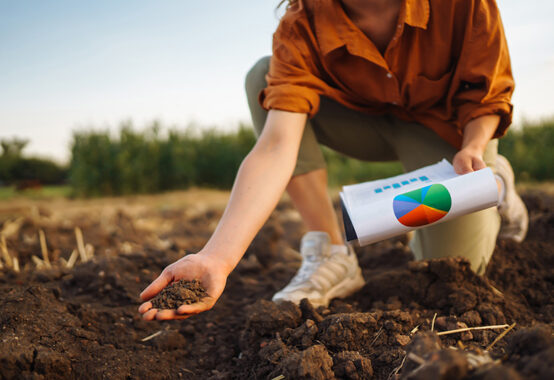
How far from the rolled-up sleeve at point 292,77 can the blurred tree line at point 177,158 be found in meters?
5.54

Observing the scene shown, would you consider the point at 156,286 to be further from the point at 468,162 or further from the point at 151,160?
the point at 151,160

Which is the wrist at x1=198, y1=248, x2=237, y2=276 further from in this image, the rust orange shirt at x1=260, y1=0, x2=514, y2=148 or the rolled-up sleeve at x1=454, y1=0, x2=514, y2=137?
the rolled-up sleeve at x1=454, y1=0, x2=514, y2=137

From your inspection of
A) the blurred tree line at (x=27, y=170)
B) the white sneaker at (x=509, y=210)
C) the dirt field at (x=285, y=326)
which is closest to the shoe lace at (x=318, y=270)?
the dirt field at (x=285, y=326)

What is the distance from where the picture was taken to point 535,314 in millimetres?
1507

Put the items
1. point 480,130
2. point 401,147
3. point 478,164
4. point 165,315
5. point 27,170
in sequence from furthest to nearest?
point 27,170
point 401,147
point 480,130
point 478,164
point 165,315

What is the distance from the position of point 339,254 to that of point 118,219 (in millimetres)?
2592

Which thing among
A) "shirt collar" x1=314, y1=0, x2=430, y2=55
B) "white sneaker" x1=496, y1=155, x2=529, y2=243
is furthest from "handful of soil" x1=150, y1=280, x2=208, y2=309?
"white sneaker" x1=496, y1=155, x2=529, y2=243

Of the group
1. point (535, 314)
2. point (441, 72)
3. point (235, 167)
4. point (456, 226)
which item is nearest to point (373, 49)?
point (441, 72)

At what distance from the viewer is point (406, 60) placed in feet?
5.69

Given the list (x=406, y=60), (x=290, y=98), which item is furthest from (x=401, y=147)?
(x=290, y=98)

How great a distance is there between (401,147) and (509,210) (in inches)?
25.9

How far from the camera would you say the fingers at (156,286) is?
1.13 meters

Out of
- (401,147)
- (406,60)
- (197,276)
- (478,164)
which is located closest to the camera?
(197,276)

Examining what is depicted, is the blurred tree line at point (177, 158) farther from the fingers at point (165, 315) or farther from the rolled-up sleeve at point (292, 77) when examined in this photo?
the fingers at point (165, 315)
